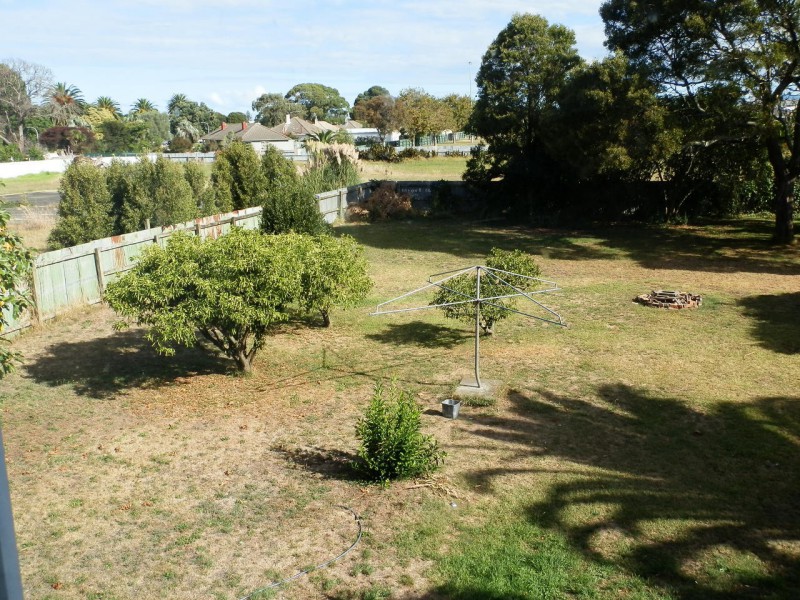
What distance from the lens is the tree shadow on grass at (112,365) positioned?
11.1m

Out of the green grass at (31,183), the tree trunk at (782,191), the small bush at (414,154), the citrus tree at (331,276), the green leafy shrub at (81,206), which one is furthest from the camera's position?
the small bush at (414,154)

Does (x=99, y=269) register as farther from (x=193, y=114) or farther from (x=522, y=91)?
(x=193, y=114)

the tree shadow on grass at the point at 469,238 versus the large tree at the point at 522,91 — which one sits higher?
the large tree at the point at 522,91

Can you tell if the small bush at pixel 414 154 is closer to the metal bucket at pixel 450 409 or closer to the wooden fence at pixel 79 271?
the wooden fence at pixel 79 271

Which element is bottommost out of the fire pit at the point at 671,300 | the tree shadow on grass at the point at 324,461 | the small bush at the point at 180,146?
the tree shadow on grass at the point at 324,461

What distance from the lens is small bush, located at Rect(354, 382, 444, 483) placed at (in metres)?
7.63

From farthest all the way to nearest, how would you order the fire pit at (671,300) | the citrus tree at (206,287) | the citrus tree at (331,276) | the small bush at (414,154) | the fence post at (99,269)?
1. the small bush at (414,154)
2. the fence post at (99,269)
3. the fire pit at (671,300)
4. the citrus tree at (331,276)
5. the citrus tree at (206,287)

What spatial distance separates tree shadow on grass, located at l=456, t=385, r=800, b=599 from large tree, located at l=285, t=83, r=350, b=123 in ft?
346

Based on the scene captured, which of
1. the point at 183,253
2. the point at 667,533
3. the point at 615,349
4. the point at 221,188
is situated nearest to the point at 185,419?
the point at 183,253

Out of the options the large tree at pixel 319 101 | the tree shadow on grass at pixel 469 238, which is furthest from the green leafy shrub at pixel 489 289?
the large tree at pixel 319 101

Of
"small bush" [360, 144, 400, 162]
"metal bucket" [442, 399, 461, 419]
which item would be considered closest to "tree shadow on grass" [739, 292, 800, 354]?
"metal bucket" [442, 399, 461, 419]

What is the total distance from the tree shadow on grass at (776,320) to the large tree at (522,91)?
12.6m

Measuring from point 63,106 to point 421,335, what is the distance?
75.0 m

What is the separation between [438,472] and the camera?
26.3 ft
